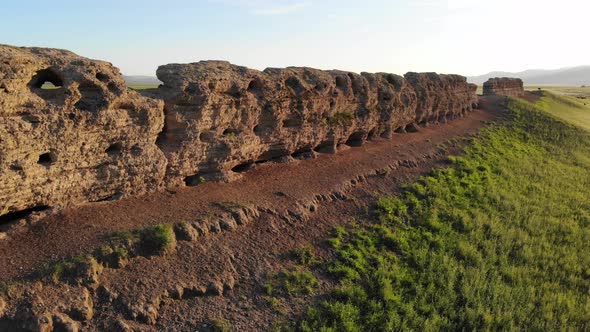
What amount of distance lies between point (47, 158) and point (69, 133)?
0.87 metres

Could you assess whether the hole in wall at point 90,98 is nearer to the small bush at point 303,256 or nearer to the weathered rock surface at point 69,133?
the weathered rock surface at point 69,133

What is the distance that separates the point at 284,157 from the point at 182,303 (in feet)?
31.2

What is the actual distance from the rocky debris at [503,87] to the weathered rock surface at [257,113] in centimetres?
3301

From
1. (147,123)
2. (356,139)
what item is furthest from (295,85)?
(147,123)

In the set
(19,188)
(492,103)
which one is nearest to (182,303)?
(19,188)

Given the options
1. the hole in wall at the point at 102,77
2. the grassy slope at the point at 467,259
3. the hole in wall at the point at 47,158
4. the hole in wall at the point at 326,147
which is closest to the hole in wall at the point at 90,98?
the hole in wall at the point at 102,77

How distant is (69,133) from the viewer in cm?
1120

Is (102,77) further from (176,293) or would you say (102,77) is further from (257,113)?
(176,293)

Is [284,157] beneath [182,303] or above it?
above

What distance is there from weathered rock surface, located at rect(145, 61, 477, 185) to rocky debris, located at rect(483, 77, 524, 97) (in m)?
33.0

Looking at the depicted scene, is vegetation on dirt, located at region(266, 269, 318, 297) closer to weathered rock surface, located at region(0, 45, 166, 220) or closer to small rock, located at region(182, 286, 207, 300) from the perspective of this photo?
small rock, located at region(182, 286, 207, 300)

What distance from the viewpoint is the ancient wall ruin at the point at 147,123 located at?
10.5m

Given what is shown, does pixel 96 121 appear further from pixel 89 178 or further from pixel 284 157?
pixel 284 157

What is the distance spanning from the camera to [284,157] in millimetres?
18500
